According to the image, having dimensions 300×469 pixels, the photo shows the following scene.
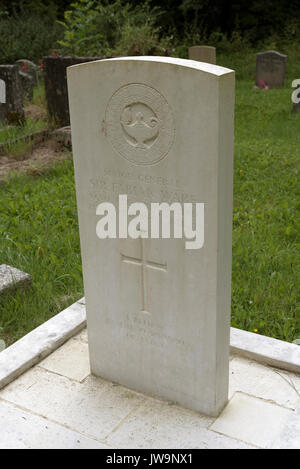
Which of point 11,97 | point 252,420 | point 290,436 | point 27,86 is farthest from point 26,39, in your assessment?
point 290,436

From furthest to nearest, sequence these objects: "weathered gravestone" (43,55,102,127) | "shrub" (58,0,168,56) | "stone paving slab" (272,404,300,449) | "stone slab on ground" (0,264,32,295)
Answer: "shrub" (58,0,168,56) < "weathered gravestone" (43,55,102,127) < "stone slab on ground" (0,264,32,295) < "stone paving slab" (272,404,300,449)

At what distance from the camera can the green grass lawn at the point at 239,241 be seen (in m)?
3.46

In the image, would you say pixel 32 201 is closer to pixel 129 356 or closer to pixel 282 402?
pixel 129 356

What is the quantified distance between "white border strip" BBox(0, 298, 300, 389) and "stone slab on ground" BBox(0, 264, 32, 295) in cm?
48

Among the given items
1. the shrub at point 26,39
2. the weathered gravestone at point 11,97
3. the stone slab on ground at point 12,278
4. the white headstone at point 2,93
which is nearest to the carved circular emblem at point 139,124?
the stone slab on ground at point 12,278

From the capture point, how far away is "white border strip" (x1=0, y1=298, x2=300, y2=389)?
2.86 meters

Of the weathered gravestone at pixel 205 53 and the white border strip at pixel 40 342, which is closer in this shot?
the white border strip at pixel 40 342

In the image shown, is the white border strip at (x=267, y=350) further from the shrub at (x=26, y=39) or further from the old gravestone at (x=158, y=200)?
the shrub at (x=26, y=39)

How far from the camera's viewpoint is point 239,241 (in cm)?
431

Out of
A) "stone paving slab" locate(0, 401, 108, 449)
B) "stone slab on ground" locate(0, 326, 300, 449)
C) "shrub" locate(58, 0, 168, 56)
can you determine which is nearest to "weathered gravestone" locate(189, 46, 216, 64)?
"shrub" locate(58, 0, 168, 56)

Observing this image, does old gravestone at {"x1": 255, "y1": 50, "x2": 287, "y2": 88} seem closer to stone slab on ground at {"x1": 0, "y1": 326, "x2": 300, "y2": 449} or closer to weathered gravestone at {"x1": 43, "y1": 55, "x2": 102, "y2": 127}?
weathered gravestone at {"x1": 43, "y1": 55, "x2": 102, "y2": 127}

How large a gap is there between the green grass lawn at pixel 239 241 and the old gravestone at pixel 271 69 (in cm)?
518
